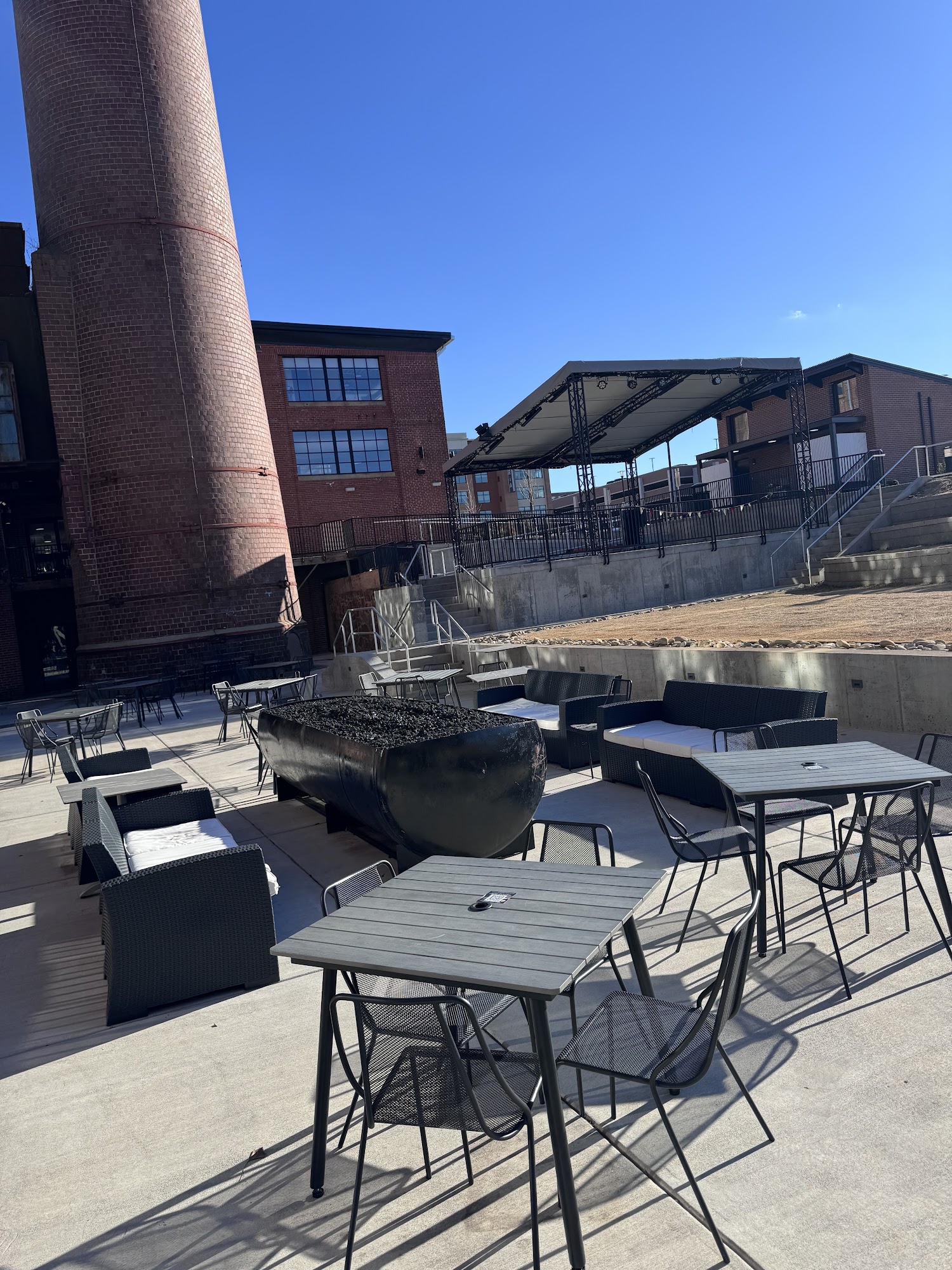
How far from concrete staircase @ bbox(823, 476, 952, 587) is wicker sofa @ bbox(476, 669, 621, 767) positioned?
8538 mm

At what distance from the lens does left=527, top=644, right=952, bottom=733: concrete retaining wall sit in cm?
684

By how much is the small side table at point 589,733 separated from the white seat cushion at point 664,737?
0.39 m

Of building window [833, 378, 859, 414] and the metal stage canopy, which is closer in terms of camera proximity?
the metal stage canopy

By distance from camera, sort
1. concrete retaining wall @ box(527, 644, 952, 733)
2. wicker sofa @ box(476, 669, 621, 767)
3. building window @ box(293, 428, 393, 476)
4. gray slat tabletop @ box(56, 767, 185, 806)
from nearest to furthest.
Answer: gray slat tabletop @ box(56, 767, 185, 806), concrete retaining wall @ box(527, 644, 952, 733), wicker sofa @ box(476, 669, 621, 767), building window @ box(293, 428, 393, 476)

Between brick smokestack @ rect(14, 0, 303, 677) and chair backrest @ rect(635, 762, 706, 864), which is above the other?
brick smokestack @ rect(14, 0, 303, 677)

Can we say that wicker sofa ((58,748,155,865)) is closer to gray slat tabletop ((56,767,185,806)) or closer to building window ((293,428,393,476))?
gray slat tabletop ((56,767,185,806))

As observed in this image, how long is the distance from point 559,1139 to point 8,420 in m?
23.7

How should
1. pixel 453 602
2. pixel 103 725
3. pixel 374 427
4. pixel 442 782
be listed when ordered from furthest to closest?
pixel 374 427 < pixel 453 602 < pixel 103 725 < pixel 442 782

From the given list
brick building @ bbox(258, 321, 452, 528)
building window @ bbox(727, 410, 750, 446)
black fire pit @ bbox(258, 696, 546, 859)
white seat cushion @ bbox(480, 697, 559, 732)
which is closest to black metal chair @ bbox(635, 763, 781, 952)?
black fire pit @ bbox(258, 696, 546, 859)

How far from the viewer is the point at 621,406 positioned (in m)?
25.8

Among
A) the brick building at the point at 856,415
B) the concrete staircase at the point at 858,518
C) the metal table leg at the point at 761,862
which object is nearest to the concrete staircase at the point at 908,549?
the concrete staircase at the point at 858,518

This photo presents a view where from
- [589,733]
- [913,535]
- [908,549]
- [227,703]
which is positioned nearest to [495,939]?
[589,733]

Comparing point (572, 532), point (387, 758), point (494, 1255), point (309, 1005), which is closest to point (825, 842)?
point (387, 758)

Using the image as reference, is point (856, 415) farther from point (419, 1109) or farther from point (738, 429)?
point (419, 1109)
